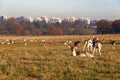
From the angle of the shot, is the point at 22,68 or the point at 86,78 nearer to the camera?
the point at 86,78

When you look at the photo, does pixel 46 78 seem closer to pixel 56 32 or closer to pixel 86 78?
pixel 86 78

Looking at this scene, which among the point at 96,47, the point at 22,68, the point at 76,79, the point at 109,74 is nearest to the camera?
the point at 76,79

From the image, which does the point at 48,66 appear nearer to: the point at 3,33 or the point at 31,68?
the point at 31,68

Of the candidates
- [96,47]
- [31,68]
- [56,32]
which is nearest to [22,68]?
[31,68]

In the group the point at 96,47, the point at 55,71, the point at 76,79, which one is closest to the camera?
the point at 76,79

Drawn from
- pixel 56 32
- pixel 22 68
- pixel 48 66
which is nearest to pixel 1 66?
pixel 22 68

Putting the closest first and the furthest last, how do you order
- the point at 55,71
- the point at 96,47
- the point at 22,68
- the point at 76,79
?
the point at 76,79, the point at 55,71, the point at 22,68, the point at 96,47

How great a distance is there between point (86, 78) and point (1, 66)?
6.18m

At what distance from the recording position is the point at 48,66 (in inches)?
648

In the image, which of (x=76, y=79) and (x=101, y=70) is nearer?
(x=76, y=79)

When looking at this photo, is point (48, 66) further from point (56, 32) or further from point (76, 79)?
point (56, 32)

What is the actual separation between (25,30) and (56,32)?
15036mm

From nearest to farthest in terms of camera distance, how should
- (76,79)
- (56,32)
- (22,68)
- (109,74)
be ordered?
(76,79) → (109,74) → (22,68) → (56,32)

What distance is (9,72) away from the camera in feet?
48.0
